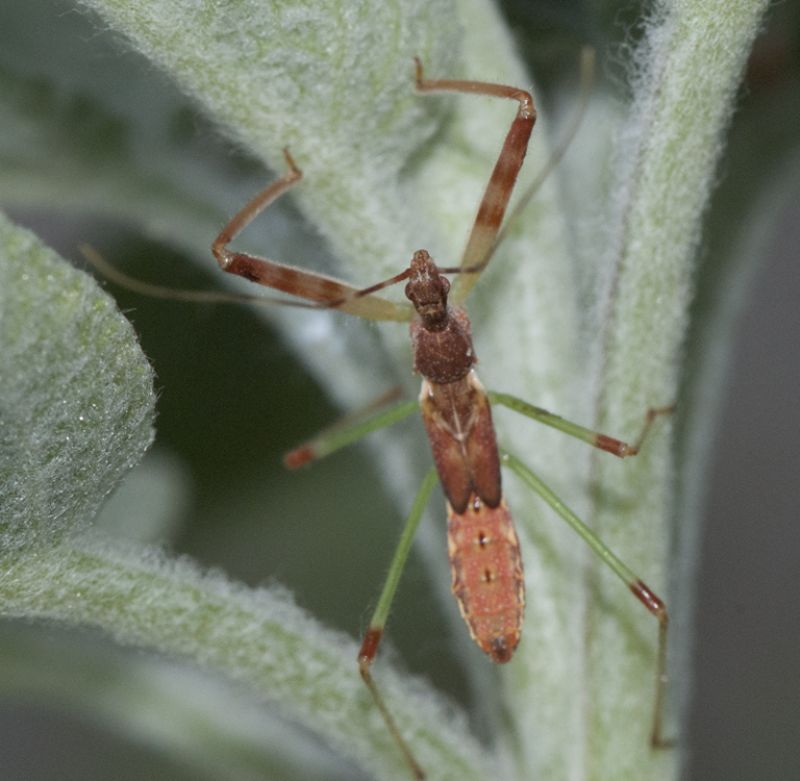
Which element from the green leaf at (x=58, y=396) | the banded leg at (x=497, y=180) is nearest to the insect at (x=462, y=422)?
the banded leg at (x=497, y=180)

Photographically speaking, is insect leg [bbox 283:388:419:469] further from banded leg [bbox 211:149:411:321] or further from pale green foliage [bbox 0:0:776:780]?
banded leg [bbox 211:149:411:321]

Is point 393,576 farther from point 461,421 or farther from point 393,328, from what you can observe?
point 393,328

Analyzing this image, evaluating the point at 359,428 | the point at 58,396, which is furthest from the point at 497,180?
the point at 58,396

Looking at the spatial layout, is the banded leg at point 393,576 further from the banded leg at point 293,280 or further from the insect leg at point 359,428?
the banded leg at point 293,280

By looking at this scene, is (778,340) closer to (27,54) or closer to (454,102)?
(454,102)

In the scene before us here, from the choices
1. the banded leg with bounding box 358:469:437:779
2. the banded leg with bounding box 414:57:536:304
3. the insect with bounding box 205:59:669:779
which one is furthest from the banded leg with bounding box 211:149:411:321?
the banded leg with bounding box 358:469:437:779

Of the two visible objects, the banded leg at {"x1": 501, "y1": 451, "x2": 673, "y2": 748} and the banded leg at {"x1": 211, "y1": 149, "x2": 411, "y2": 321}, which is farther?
the banded leg at {"x1": 211, "y1": 149, "x2": 411, "y2": 321}
